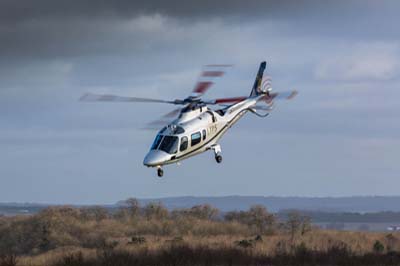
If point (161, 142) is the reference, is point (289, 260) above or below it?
below

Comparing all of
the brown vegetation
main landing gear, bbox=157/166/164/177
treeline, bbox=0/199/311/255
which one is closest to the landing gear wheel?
main landing gear, bbox=157/166/164/177

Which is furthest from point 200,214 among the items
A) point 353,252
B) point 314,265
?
point 314,265

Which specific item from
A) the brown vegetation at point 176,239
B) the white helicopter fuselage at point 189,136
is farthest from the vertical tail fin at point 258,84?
the brown vegetation at point 176,239

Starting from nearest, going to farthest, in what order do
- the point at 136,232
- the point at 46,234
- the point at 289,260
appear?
the point at 289,260 → the point at 136,232 → the point at 46,234

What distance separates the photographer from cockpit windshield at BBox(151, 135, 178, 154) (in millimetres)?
44125

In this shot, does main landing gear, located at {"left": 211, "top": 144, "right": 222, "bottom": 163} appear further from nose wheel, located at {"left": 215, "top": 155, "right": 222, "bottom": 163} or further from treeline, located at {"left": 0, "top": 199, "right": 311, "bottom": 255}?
treeline, located at {"left": 0, "top": 199, "right": 311, "bottom": 255}

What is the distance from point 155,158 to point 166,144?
3.76 ft

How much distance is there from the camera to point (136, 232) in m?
91.7

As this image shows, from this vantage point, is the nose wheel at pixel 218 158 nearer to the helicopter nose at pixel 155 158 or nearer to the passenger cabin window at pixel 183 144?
the passenger cabin window at pixel 183 144

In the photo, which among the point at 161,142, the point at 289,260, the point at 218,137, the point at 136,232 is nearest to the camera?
the point at 161,142

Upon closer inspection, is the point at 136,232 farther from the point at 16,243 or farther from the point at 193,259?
the point at 193,259

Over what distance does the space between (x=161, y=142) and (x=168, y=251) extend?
1155 cm

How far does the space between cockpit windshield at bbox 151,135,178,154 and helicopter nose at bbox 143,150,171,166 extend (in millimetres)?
302

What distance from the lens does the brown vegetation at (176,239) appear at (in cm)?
5216
